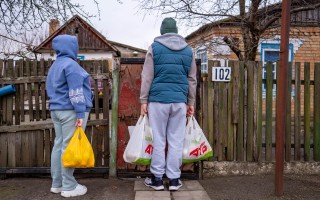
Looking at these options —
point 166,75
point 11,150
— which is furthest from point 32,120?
point 166,75

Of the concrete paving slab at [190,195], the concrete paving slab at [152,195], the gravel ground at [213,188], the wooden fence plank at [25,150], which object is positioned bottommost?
the gravel ground at [213,188]

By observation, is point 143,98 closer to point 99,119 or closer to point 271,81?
point 99,119

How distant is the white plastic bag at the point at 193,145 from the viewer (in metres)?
4.56

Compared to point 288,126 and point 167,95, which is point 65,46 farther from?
point 288,126

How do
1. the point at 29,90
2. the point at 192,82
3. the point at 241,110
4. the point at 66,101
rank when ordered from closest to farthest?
1. the point at 66,101
2. the point at 192,82
3. the point at 29,90
4. the point at 241,110

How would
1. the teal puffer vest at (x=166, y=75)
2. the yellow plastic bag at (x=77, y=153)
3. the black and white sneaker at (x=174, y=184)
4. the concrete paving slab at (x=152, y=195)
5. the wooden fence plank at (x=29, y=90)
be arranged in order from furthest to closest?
the wooden fence plank at (x=29, y=90) < the black and white sneaker at (x=174, y=184) < the teal puffer vest at (x=166, y=75) < the concrete paving slab at (x=152, y=195) < the yellow plastic bag at (x=77, y=153)

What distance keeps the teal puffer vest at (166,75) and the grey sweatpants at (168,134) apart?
3.4 inches

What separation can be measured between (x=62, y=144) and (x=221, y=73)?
2.42m

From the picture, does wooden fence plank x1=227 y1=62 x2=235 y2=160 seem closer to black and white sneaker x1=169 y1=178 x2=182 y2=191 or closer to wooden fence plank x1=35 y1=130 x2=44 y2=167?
black and white sneaker x1=169 y1=178 x2=182 y2=191

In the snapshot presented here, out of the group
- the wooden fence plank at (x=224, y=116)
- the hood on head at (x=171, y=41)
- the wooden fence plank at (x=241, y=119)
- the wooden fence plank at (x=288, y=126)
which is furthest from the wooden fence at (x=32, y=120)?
the wooden fence plank at (x=288, y=126)

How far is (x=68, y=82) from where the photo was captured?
4.16 m

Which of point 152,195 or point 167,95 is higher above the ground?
point 167,95

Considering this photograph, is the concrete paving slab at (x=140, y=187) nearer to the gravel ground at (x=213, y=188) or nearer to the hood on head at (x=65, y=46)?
the gravel ground at (x=213, y=188)

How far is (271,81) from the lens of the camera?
5297mm
